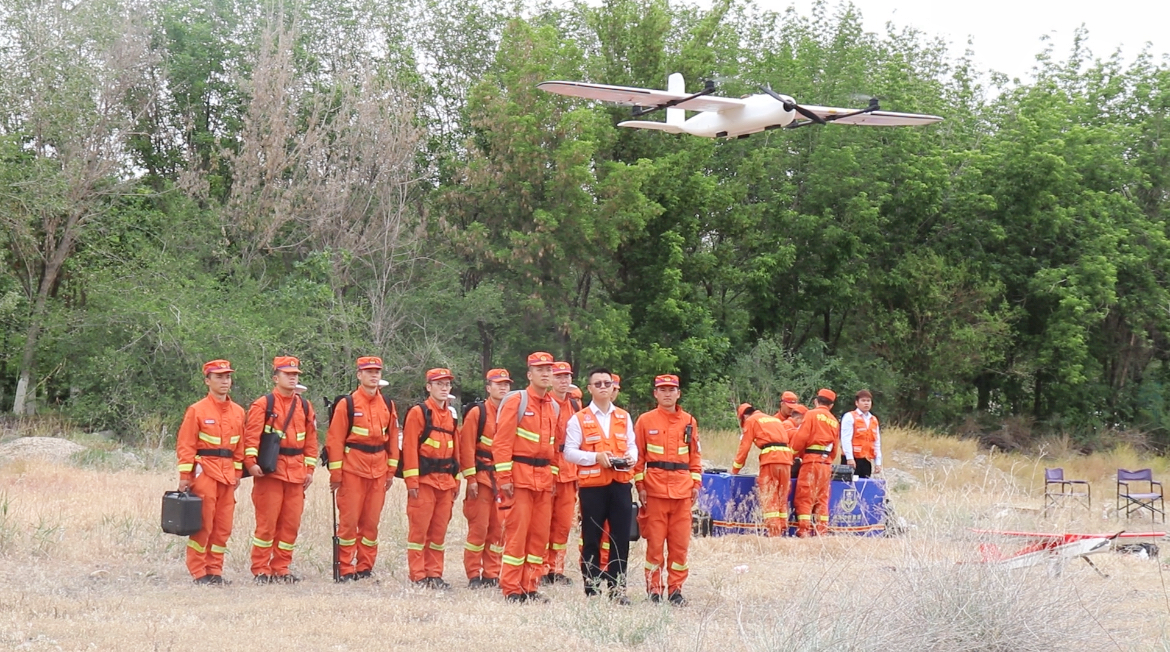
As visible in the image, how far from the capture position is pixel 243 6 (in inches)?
1254

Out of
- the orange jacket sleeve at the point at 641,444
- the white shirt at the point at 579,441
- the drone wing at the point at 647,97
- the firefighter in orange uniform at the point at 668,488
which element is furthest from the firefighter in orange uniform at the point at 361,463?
the drone wing at the point at 647,97

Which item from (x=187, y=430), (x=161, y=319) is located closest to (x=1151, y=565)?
(x=187, y=430)

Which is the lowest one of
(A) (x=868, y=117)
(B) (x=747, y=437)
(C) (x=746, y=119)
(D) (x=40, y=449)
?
(D) (x=40, y=449)

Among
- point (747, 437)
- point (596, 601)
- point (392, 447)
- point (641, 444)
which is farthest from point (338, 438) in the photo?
point (747, 437)

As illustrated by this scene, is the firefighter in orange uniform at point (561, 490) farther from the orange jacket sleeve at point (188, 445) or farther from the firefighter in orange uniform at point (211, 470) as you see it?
the orange jacket sleeve at point (188, 445)

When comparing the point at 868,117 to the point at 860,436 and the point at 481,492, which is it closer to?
the point at 860,436

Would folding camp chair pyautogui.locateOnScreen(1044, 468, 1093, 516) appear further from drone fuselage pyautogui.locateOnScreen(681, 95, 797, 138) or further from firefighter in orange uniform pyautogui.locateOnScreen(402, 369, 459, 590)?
firefighter in orange uniform pyautogui.locateOnScreen(402, 369, 459, 590)

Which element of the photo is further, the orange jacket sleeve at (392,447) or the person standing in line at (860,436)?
the person standing in line at (860,436)

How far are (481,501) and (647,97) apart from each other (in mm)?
9349

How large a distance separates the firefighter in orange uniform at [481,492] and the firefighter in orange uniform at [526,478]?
3.08 feet

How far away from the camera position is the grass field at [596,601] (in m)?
6.55

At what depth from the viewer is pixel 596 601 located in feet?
27.4

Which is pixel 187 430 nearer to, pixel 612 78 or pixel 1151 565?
pixel 1151 565

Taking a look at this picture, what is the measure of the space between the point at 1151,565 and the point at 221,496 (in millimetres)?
8721
